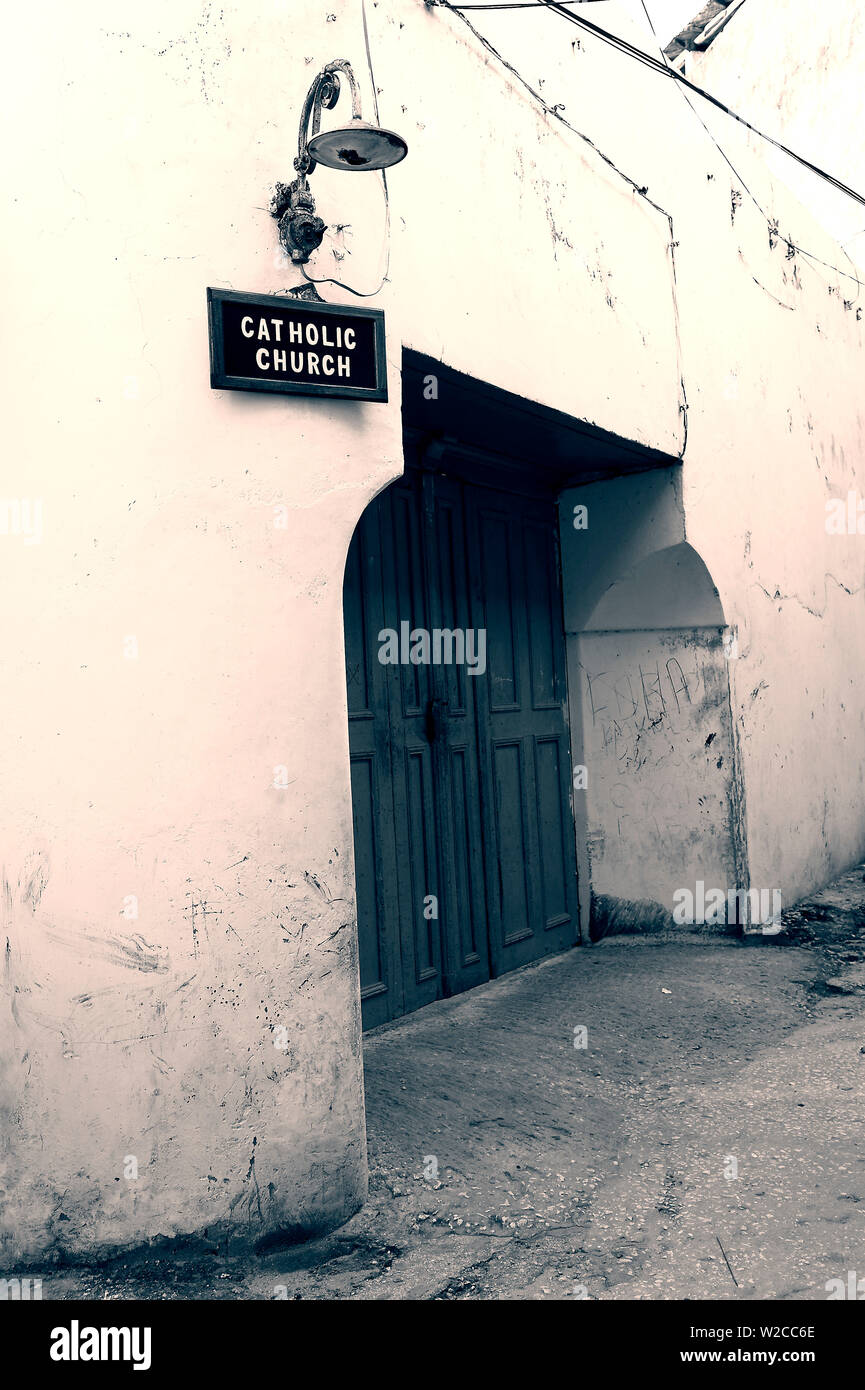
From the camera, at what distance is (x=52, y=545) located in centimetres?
303

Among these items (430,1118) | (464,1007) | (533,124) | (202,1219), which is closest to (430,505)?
(533,124)

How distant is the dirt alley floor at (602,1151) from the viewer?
298cm

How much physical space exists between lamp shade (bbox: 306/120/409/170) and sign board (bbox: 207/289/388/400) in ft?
1.42

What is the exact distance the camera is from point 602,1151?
379 centimetres

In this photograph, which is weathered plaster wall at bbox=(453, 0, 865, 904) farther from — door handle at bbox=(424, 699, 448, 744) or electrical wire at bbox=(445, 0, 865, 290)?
door handle at bbox=(424, 699, 448, 744)

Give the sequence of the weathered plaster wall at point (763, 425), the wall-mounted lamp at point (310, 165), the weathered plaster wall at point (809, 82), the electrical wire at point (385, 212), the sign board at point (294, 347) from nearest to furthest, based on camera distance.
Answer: the wall-mounted lamp at point (310, 165), the sign board at point (294, 347), the electrical wire at point (385, 212), the weathered plaster wall at point (763, 425), the weathered plaster wall at point (809, 82)

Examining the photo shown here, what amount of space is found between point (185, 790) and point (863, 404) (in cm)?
748

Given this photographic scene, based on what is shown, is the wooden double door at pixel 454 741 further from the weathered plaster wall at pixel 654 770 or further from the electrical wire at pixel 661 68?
the electrical wire at pixel 661 68

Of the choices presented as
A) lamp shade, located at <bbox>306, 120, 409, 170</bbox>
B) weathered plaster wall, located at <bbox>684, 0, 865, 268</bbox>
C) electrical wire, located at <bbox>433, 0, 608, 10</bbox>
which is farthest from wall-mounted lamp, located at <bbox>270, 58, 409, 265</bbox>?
weathered plaster wall, located at <bbox>684, 0, 865, 268</bbox>

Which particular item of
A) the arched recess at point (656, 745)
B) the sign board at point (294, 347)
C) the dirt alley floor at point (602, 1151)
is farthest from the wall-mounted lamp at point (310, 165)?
the arched recess at point (656, 745)

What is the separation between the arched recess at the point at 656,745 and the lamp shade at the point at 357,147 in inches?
135

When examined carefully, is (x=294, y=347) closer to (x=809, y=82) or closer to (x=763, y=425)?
(x=763, y=425)

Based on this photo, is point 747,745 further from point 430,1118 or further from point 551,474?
point 430,1118

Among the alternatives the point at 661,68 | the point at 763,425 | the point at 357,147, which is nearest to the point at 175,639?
the point at 357,147
